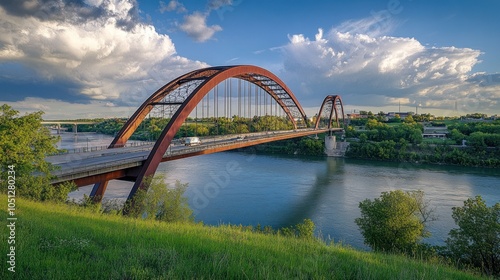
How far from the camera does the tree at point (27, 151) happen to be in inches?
365

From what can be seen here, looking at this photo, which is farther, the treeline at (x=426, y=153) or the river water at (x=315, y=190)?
the treeline at (x=426, y=153)

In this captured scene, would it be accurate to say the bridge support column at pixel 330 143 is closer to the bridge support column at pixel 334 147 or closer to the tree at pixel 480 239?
the bridge support column at pixel 334 147

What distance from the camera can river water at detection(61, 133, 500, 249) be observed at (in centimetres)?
1692

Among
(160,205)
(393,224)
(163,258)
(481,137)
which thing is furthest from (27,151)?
(481,137)

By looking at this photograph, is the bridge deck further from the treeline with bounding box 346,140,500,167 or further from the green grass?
the treeline with bounding box 346,140,500,167

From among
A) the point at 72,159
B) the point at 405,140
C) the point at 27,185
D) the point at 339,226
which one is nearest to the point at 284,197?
the point at 339,226

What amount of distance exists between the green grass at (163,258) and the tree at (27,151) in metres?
5.97

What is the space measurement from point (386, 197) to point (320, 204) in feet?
28.9

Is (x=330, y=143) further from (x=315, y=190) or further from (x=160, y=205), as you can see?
(x=160, y=205)

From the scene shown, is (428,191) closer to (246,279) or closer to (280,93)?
(280,93)

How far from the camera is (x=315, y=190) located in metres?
25.0

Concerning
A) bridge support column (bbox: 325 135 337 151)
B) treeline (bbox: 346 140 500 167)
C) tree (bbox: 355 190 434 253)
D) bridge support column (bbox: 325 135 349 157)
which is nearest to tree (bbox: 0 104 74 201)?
tree (bbox: 355 190 434 253)

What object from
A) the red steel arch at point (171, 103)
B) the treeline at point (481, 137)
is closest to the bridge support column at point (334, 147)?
the treeline at point (481, 137)

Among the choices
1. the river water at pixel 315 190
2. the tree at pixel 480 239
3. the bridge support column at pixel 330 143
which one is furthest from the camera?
the bridge support column at pixel 330 143
